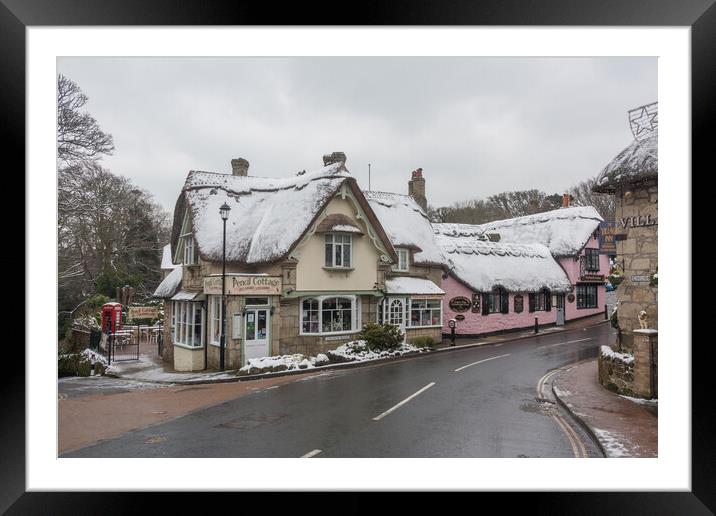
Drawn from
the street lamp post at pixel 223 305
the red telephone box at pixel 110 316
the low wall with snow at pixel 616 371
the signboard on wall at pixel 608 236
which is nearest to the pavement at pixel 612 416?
the low wall with snow at pixel 616 371

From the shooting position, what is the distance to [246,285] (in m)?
8.62

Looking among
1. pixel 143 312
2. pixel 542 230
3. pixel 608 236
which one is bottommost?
pixel 143 312

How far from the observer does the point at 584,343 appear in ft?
40.5

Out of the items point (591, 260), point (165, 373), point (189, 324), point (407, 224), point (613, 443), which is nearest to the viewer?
point (613, 443)

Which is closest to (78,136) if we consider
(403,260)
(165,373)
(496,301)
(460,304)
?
(165,373)

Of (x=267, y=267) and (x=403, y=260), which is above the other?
(x=403, y=260)

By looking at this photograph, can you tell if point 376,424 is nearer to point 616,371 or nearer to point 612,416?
point 612,416

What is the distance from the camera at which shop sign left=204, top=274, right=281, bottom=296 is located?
27.8 ft

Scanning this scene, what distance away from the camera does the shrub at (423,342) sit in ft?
36.9

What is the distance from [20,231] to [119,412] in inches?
124

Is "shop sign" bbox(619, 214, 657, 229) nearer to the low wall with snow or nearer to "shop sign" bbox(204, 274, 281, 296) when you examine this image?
the low wall with snow

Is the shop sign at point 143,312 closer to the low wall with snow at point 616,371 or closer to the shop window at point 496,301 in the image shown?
the low wall with snow at point 616,371

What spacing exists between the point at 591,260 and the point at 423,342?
7.35 metres
